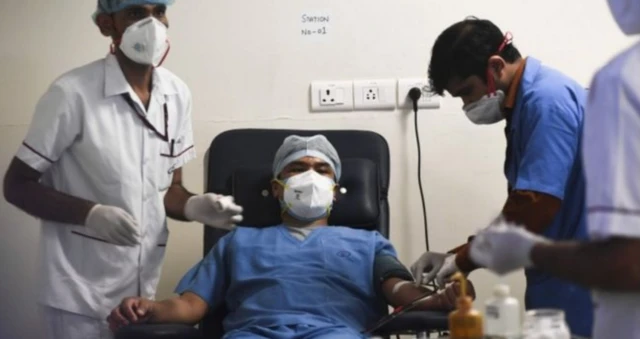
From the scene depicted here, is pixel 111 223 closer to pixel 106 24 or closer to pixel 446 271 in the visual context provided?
pixel 106 24

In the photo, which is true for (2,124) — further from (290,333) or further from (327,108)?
(290,333)

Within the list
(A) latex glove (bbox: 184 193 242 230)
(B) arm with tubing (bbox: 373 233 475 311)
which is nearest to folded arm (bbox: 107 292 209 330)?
(A) latex glove (bbox: 184 193 242 230)

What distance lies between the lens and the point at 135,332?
206cm

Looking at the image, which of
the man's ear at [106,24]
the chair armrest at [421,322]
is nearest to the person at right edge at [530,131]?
the chair armrest at [421,322]

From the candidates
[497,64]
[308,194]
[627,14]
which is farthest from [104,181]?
[627,14]

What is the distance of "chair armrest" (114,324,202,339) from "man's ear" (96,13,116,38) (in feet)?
2.63

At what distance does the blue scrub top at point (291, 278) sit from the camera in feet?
7.72

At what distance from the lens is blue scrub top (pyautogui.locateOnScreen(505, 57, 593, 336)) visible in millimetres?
2008

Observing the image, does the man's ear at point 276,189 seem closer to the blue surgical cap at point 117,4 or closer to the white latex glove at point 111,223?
the white latex glove at point 111,223

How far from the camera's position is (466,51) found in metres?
2.14

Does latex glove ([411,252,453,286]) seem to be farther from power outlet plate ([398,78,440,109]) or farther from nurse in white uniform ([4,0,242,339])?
power outlet plate ([398,78,440,109])

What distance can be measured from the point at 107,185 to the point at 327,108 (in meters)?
0.92

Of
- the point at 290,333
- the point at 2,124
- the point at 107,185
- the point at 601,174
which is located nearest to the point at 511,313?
the point at 601,174

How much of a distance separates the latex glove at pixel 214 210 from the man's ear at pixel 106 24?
0.49 metres
